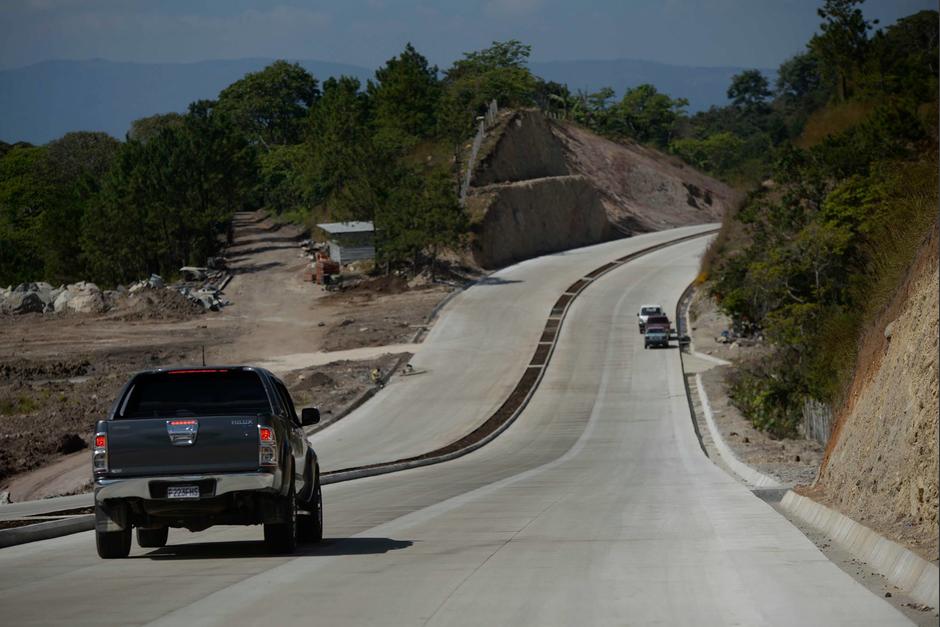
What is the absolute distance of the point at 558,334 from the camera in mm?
73250

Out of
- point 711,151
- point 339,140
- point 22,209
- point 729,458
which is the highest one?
point 711,151

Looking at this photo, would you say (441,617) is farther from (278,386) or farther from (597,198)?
(597,198)

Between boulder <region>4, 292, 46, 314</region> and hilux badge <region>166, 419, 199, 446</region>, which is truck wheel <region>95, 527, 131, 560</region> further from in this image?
boulder <region>4, 292, 46, 314</region>

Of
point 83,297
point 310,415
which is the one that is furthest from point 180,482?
point 83,297

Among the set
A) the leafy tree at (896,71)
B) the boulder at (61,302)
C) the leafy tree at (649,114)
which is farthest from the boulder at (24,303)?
the leafy tree at (649,114)

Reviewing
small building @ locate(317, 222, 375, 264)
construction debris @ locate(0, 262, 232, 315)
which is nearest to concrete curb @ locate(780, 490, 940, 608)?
construction debris @ locate(0, 262, 232, 315)

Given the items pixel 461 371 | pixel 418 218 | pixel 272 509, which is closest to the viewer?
pixel 272 509

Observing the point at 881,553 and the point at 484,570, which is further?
the point at 484,570

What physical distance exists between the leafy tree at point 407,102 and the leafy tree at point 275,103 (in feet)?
157

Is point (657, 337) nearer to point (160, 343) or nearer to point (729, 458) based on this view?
point (160, 343)

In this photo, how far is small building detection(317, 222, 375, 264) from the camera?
93.1 m

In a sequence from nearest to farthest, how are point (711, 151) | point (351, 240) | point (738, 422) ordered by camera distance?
point (738, 422)
point (351, 240)
point (711, 151)

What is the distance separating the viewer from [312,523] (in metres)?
14.9

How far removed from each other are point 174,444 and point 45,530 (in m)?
5.69
